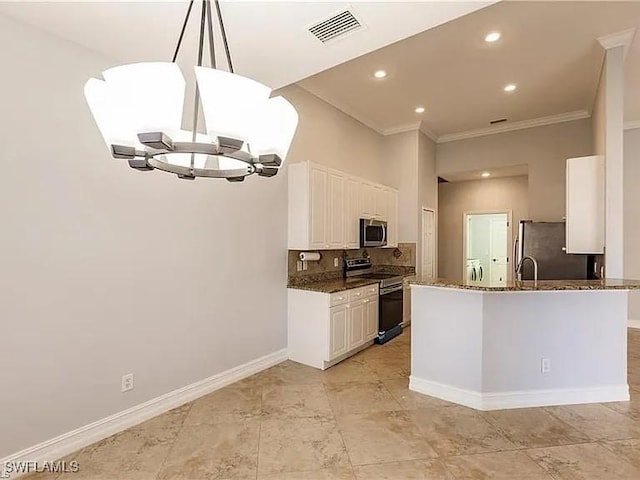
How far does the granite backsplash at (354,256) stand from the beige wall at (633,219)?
3.38 metres

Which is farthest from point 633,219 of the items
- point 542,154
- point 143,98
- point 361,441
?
point 143,98

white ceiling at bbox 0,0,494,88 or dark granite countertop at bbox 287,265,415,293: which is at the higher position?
white ceiling at bbox 0,0,494,88

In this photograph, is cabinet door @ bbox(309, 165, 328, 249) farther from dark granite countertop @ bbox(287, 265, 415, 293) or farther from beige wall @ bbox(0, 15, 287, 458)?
beige wall @ bbox(0, 15, 287, 458)

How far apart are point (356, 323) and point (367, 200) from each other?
5.86 ft

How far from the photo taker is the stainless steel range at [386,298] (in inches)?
202

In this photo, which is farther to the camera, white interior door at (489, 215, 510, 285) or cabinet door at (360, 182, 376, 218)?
white interior door at (489, 215, 510, 285)

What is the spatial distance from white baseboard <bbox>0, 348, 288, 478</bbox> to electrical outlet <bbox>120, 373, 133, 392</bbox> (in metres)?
0.16

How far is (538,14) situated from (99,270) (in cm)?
414

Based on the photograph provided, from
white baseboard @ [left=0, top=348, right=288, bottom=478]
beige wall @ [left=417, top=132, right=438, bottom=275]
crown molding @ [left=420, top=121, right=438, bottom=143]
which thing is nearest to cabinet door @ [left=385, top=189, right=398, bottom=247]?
beige wall @ [left=417, top=132, right=438, bottom=275]

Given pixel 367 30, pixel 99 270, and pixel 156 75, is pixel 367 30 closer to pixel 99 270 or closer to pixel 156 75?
pixel 156 75

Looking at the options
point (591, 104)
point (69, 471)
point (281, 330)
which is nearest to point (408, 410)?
point (281, 330)

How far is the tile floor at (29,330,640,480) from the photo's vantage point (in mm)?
2303

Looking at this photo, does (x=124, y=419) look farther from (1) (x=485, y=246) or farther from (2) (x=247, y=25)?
(1) (x=485, y=246)

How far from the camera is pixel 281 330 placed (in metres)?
4.37
